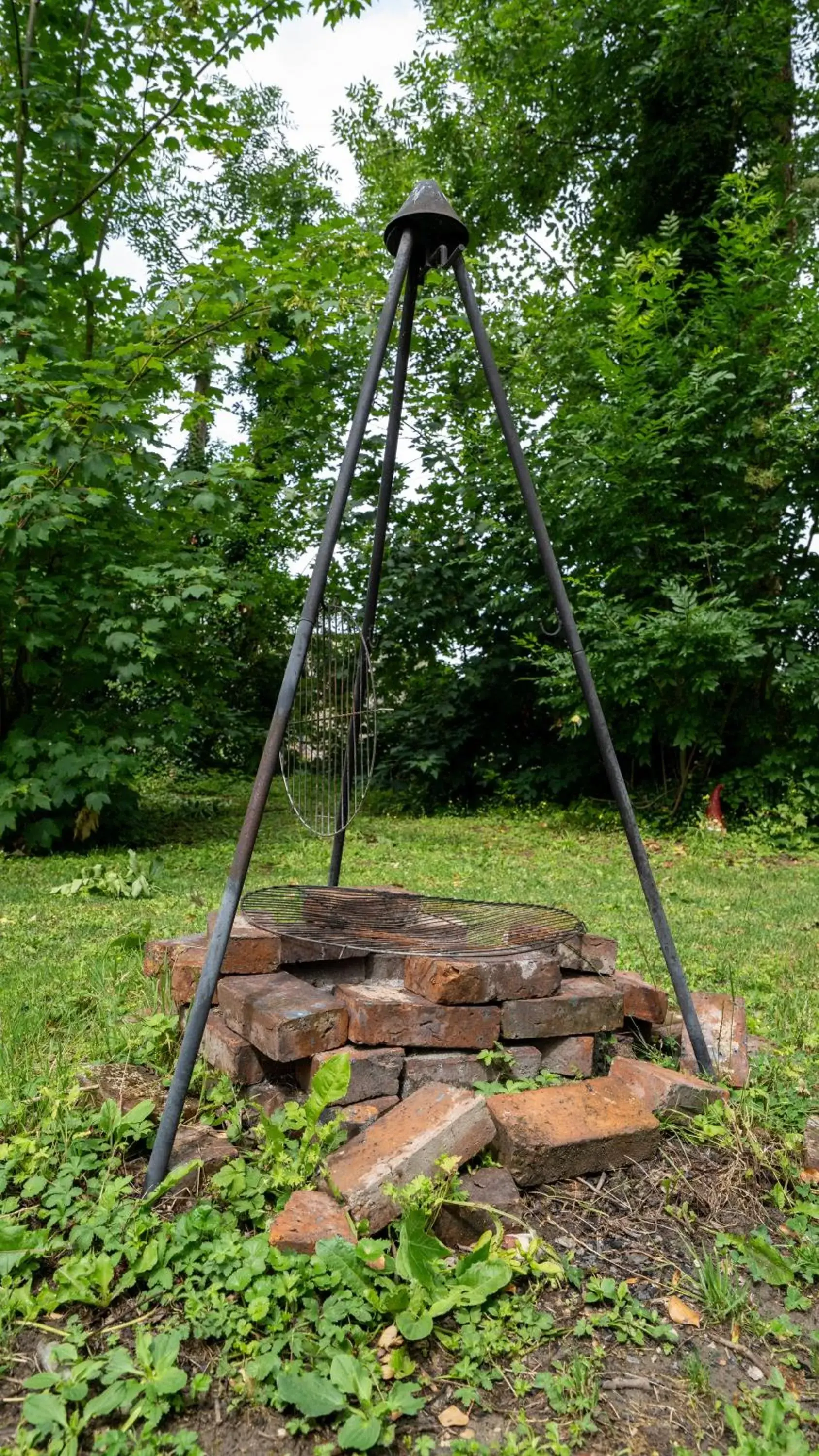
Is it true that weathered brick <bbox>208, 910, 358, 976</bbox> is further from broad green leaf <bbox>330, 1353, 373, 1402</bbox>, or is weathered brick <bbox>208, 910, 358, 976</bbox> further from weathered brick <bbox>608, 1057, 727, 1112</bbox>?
broad green leaf <bbox>330, 1353, 373, 1402</bbox>

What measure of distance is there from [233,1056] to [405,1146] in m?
0.69

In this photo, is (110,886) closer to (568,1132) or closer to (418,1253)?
(568,1132)

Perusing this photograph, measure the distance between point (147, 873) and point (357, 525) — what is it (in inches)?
181

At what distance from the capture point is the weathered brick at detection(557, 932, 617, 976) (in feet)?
8.35

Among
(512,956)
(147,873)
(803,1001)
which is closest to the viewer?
(512,956)

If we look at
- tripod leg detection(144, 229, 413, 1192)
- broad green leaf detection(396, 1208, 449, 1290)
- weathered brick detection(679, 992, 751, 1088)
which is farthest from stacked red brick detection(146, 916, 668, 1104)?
broad green leaf detection(396, 1208, 449, 1290)

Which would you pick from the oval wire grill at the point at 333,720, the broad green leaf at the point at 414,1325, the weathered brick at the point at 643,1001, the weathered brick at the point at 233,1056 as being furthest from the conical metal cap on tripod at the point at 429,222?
the broad green leaf at the point at 414,1325

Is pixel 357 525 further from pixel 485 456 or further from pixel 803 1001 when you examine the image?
pixel 803 1001

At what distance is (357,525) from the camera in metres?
9.02

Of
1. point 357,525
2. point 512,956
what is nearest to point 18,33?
point 357,525

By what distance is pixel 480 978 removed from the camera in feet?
7.28

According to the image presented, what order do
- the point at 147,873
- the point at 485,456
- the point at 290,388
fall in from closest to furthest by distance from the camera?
the point at 147,873
the point at 290,388
the point at 485,456

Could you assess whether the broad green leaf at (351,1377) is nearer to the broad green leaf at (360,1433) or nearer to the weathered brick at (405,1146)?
the broad green leaf at (360,1433)

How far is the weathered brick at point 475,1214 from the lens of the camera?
5.96 ft
